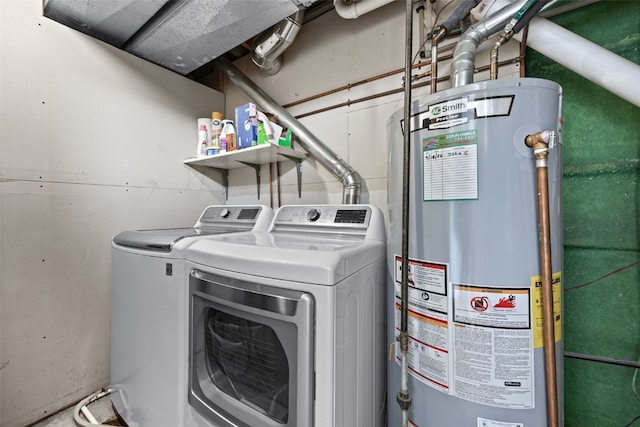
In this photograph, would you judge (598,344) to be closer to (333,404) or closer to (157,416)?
(333,404)

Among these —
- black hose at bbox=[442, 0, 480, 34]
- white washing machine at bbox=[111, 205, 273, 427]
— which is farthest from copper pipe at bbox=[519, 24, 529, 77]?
white washing machine at bbox=[111, 205, 273, 427]

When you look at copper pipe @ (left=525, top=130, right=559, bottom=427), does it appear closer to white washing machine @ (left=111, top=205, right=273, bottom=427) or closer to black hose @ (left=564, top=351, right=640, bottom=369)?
black hose @ (left=564, top=351, right=640, bottom=369)

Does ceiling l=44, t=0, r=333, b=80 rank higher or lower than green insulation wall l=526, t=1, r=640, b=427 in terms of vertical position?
higher

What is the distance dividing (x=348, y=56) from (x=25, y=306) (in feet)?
7.67

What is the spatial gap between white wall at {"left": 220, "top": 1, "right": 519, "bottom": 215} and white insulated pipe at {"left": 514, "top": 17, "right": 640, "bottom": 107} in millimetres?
269

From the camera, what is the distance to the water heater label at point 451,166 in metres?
0.80

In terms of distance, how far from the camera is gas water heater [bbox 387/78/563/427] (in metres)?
0.77

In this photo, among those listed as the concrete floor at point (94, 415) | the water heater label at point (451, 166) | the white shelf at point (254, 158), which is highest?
the white shelf at point (254, 158)

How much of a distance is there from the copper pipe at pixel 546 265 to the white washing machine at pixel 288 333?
1.68 feet

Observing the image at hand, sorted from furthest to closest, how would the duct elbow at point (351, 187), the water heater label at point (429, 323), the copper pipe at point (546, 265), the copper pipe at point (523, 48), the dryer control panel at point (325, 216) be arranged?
1. the duct elbow at point (351, 187)
2. the dryer control panel at point (325, 216)
3. the copper pipe at point (523, 48)
4. the water heater label at point (429, 323)
5. the copper pipe at point (546, 265)

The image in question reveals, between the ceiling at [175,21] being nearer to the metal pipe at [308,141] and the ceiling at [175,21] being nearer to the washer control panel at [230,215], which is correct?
the metal pipe at [308,141]

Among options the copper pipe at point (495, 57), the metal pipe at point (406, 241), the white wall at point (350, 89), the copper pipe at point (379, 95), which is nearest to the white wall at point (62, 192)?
the white wall at point (350, 89)

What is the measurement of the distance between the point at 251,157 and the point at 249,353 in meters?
1.35

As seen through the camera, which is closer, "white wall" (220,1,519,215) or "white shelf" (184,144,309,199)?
"white wall" (220,1,519,215)
